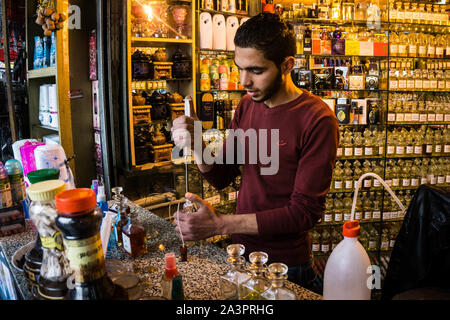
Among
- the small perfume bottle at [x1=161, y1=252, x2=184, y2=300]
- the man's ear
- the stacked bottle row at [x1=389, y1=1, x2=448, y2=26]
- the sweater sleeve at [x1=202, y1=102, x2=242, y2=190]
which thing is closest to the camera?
the small perfume bottle at [x1=161, y1=252, x2=184, y2=300]

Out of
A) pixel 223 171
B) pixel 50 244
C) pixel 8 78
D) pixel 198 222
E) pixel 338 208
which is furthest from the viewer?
pixel 338 208

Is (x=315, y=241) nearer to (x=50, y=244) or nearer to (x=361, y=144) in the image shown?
(x=361, y=144)

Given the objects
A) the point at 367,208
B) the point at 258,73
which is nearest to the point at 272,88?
the point at 258,73

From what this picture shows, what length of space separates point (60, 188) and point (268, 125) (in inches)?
39.7

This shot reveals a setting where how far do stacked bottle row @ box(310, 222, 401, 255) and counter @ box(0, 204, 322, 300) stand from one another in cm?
267

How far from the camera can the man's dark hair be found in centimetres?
146

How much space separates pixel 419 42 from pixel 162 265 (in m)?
3.98

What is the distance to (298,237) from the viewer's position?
1.65 m

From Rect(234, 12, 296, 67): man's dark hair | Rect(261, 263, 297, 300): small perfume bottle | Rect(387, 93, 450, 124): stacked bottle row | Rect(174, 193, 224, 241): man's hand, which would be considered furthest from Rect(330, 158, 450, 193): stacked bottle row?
Rect(261, 263, 297, 300): small perfume bottle

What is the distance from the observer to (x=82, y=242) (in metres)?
0.78

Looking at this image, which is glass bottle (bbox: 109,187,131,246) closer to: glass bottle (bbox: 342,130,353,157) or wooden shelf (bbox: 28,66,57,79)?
wooden shelf (bbox: 28,66,57,79)

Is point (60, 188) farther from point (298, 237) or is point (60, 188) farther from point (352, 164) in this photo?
point (352, 164)

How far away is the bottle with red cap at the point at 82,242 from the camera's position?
0.77 meters

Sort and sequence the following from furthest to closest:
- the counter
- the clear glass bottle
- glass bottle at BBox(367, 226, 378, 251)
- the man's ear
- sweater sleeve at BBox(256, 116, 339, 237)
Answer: glass bottle at BBox(367, 226, 378, 251), the man's ear, sweater sleeve at BBox(256, 116, 339, 237), the counter, the clear glass bottle
